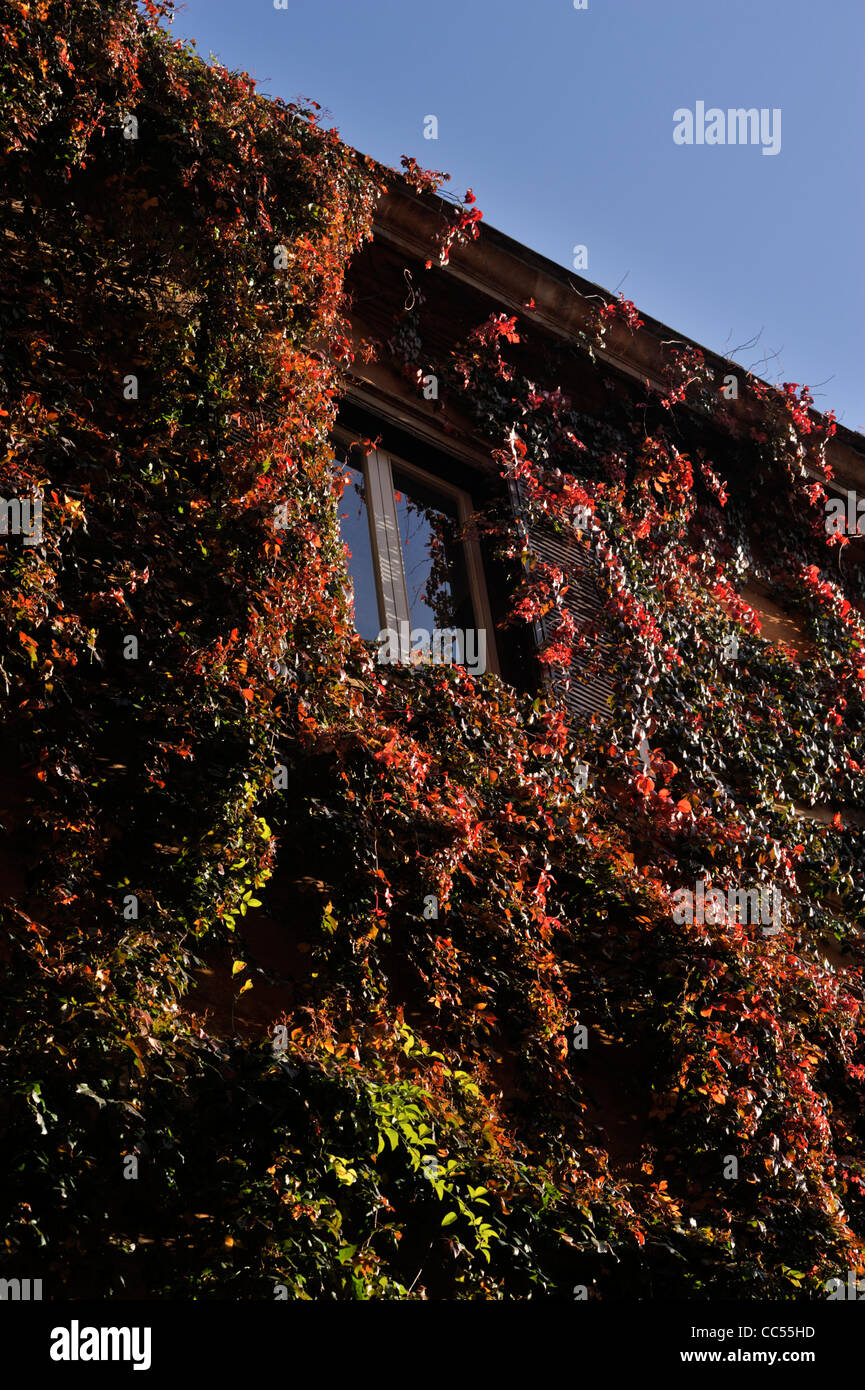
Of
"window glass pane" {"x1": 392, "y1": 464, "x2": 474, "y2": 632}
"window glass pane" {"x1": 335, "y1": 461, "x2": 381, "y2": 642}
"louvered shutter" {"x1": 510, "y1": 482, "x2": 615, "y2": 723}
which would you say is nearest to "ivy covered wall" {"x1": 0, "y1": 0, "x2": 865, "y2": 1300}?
"louvered shutter" {"x1": 510, "y1": 482, "x2": 615, "y2": 723}

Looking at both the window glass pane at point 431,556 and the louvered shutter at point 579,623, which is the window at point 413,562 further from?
the louvered shutter at point 579,623

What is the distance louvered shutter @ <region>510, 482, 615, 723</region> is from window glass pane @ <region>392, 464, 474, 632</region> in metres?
0.42

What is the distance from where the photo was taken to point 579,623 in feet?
24.3

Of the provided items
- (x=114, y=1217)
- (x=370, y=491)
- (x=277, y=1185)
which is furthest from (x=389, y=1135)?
(x=370, y=491)

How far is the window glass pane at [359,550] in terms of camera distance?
684 centimetres

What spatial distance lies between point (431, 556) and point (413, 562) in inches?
7.6

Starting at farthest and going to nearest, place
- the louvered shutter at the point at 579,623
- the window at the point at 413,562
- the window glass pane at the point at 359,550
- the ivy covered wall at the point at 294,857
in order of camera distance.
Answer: the louvered shutter at the point at 579,623
the window at the point at 413,562
the window glass pane at the point at 359,550
the ivy covered wall at the point at 294,857

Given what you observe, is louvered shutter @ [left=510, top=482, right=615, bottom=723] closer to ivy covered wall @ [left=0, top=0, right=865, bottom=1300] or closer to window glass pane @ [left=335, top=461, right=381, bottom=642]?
ivy covered wall @ [left=0, top=0, right=865, bottom=1300]

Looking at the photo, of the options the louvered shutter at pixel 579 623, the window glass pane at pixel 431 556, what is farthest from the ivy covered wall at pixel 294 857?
the window glass pane at pixel 431 556

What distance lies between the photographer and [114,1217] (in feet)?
12.1

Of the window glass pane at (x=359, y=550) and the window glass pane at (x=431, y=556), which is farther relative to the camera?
the window glass pane at (x=431, y=556)

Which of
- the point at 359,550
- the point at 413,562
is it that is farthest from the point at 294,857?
the point at 413,562

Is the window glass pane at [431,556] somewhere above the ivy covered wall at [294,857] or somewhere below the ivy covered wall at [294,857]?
above

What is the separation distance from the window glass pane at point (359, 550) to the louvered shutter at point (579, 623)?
3.00 ft
